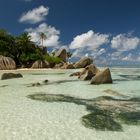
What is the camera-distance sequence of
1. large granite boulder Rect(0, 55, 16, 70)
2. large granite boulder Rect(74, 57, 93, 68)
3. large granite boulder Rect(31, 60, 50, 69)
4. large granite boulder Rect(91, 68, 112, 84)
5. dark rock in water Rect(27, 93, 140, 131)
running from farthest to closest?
large granite boulder Rect(74, 57, 93, 68)
large granite boulder Rect(31, 60, 50, 69)
large granite boulder Rect(0, 55, 16, 70)
large granite boulder Rect(91, 68, 112, 84)
dark rock in water Rect(27, 93, 140, 131)

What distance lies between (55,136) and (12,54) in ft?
176

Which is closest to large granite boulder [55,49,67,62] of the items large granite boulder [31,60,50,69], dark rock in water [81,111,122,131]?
large granite boulder [31,60,50,69]

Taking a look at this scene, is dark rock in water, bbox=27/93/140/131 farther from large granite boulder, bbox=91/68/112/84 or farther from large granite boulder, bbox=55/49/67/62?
large granite boulder, bbox=55/49/67/62

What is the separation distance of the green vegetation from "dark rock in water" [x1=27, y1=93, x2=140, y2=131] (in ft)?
150

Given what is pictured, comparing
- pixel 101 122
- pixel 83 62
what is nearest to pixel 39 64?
→ pixel 83 62

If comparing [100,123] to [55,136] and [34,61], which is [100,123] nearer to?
[55,136]

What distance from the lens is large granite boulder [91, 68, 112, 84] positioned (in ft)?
68.9

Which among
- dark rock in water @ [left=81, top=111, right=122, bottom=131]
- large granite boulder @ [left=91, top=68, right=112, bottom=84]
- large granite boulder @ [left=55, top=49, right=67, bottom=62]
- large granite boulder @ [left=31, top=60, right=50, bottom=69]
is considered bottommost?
dark rock in water @ [left=81, top=111, right=122, bottom=131]

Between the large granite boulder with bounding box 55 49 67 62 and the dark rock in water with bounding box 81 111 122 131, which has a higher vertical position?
the large granite boulder with bounding box 55 49 67 62

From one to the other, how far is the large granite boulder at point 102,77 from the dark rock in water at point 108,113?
748 cm

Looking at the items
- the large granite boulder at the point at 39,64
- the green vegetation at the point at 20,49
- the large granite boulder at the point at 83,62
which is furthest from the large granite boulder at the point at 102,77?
the large granite boulder at the point at 83,62

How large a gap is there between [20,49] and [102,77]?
42522 mm

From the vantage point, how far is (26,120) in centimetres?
921

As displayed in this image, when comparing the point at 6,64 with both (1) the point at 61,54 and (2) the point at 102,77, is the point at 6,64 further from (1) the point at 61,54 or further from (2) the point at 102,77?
(2) the point at 102,77
